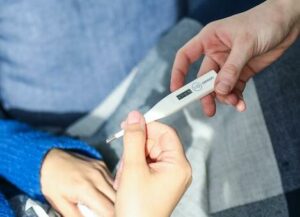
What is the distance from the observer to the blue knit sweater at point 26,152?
713 mm

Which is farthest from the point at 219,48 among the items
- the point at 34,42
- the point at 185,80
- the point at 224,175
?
the point at 34,42

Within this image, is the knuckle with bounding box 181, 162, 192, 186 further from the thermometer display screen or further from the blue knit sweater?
the blue knit sweater

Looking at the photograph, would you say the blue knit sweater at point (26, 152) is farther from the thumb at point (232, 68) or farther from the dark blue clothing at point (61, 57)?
the thumb at point (232, 68)

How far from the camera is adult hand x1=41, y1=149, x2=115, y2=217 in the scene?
67 cm

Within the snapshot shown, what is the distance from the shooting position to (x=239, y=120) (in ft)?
2.49

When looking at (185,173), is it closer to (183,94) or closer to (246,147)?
(183,94)

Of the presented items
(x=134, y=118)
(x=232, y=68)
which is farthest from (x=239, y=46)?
(x=134, y=118)

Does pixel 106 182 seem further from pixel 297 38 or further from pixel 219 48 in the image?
pixel 297 38

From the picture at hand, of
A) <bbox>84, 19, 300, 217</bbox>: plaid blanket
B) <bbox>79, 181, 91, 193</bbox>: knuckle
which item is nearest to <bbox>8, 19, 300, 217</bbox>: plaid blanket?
<bbox>84, 19, 300, 217</bbox>: plaid blanket

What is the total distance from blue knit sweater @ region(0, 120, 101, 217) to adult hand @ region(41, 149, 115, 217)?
1cm

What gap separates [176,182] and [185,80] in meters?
0.22

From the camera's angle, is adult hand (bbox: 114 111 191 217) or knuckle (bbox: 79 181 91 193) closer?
adult hand (bbox: 114 111 191 217)

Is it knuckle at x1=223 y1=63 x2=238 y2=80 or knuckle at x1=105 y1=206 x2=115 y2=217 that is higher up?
knuckle at x1=223 y1=63 x2=238 y2=80

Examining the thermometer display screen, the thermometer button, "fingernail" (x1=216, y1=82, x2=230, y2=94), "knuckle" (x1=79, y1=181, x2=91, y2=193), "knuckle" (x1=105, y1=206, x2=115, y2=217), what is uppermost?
the thermometer display screen
